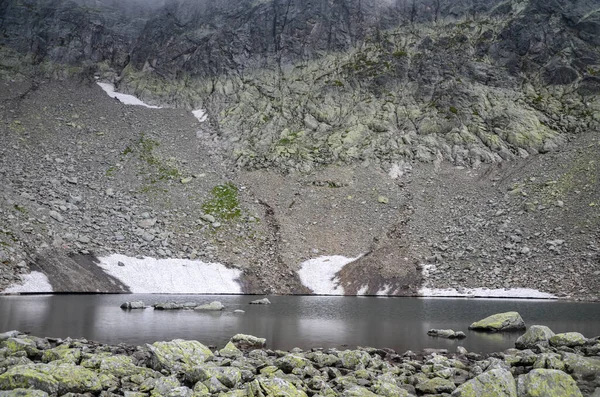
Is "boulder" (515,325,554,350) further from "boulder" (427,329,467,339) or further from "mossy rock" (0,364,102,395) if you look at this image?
"mossy rock" (0,364,102,395)

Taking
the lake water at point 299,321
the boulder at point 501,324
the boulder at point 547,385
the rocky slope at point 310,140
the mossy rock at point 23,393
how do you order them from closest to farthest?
1. the mossy rock at point 23,393
2. the boulder at point 547,385
3. the lake water at point 299,321
4. the boulder at point 501,324
5. the rocky slope at point 310,140

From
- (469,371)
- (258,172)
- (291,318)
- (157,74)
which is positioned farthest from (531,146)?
(157,74)

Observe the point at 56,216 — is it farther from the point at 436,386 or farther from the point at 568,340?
the point at 568,340

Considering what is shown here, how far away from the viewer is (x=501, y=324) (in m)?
33.0

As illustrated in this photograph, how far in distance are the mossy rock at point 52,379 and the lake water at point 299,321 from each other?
10.4 meters

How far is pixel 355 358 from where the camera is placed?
20938 mm

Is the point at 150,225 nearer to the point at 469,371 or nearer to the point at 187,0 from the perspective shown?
the point at 469,371

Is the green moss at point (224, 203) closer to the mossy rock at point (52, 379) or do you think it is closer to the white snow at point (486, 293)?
the white snow at point (486, 293)

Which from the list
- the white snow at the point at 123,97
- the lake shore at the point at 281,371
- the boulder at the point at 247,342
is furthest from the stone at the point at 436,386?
the white snow at the point at 123,97

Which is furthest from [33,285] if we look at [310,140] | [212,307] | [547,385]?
[310,140]

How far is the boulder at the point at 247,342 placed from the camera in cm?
2585

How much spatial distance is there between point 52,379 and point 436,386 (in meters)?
13.1

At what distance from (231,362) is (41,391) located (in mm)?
7516

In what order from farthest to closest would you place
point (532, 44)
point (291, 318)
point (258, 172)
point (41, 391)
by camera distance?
point (532, 44), point (258, 172), point (291, 318), point (41, 391)
